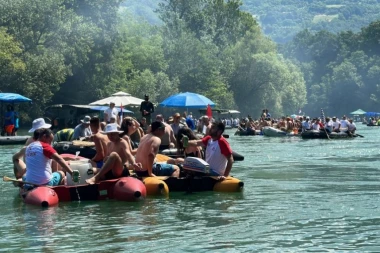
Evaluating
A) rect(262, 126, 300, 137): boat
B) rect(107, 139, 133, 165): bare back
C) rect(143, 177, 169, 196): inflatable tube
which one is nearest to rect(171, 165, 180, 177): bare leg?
rect(143, 177, 169, 196): inflatable tube

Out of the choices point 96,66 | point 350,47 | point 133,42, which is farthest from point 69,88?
point 350,47

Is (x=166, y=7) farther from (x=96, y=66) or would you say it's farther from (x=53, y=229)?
(x=53, y=229)

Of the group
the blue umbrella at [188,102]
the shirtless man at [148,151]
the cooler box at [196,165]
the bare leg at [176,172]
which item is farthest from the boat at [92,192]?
the blue umbrella at [188,102]

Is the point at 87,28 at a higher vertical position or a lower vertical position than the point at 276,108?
higher

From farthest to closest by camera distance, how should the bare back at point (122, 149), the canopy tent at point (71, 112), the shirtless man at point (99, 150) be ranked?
the canopy tent at point (71, 112), the shirtless man at point (99, 150), the bare back at point (122, 149)

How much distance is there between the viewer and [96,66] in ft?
234

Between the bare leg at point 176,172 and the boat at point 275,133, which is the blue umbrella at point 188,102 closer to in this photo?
the bare leg at point 176,172

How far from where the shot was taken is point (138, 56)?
270 ft

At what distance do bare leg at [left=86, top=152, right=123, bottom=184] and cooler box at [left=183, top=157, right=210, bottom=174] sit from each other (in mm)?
1395

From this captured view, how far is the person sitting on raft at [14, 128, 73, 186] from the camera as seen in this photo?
49.7 feet

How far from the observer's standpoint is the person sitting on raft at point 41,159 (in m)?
15.2

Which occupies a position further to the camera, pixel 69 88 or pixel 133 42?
pixel 133 42

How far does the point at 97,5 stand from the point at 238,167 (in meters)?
49.0

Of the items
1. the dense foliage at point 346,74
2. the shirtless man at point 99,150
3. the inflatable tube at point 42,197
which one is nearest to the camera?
the inflatable tube at point 42,197
